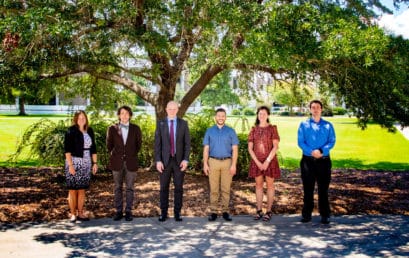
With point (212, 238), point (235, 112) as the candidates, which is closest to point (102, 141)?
point (212, 238)

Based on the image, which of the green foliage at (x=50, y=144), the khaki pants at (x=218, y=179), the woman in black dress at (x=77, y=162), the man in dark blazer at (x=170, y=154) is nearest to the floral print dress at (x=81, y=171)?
the woman in black dress at (x=77, y=162)

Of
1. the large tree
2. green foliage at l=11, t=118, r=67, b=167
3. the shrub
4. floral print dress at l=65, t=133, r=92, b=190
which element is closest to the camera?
the large tree

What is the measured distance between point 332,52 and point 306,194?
2207 millimetres

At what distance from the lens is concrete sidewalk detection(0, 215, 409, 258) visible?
5145mm

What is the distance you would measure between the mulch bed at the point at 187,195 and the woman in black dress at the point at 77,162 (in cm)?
40

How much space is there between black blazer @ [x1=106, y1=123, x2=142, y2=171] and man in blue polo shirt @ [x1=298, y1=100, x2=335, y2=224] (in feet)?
8.33

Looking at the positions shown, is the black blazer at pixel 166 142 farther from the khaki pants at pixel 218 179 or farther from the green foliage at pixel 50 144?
the green foliage at pixel 50 144

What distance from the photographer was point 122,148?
654 centimetres

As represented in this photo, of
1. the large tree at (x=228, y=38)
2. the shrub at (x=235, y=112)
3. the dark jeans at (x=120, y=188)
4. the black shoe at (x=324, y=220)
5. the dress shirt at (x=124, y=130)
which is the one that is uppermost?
the large tree at (x=228, y=38)

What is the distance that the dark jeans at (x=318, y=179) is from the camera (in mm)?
6387

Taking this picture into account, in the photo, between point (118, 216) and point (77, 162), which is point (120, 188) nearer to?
point (118, 216)

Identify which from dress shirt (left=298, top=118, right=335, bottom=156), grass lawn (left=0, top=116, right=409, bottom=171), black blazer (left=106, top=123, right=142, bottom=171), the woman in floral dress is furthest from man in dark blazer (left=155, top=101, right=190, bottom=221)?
grass lawn (left=0, top=116, right=409, bottom=171)

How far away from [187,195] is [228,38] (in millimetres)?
3242

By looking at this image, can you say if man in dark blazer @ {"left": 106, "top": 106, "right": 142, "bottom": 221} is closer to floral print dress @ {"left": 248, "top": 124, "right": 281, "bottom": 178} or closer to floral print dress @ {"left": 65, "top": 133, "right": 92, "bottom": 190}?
floral print dress @ {"left": 65, "top": 133, "right": 92, "bottom": 190}
